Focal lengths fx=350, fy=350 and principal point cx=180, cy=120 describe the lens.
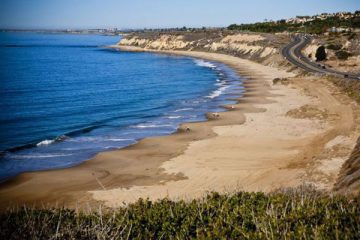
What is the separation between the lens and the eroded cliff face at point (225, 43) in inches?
3610

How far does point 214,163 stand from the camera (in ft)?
72.8

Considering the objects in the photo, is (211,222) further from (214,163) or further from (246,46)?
(246,46)

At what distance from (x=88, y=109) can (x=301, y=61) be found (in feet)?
156

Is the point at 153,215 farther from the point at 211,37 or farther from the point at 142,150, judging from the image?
the point at 211,37

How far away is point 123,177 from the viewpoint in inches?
816

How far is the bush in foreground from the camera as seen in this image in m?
7.95

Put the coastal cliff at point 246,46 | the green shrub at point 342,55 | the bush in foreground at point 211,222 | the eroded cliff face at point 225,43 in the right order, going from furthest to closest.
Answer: the eroded cliff face at point 225,43 < the green shrub at point 342,55 < the coastal cliff at point 246,46 < the bush in foreground at point 211,222

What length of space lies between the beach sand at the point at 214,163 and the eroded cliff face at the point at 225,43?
4953 cm

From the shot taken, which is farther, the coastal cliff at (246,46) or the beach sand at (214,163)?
the beach sand at (214,163)

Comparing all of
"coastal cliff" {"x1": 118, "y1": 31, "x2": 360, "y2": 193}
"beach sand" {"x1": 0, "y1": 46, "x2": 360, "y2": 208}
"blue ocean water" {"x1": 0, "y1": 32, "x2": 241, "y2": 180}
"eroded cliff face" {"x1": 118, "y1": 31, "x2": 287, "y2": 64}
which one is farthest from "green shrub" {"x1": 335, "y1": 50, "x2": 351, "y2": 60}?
"beach sand" {"x1": 0, "y1": 46, "x2": 360, "y2": 208}

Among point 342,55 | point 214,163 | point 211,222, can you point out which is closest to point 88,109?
point 214,163

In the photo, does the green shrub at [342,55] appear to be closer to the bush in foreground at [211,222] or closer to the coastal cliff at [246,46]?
the coastal cliff at [246,46]

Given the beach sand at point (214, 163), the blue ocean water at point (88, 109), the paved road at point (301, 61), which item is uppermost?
the paved road at point (301, 61)

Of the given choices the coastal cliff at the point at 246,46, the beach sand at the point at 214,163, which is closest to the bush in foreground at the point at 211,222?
the coastal cliff at the point at 246,46
